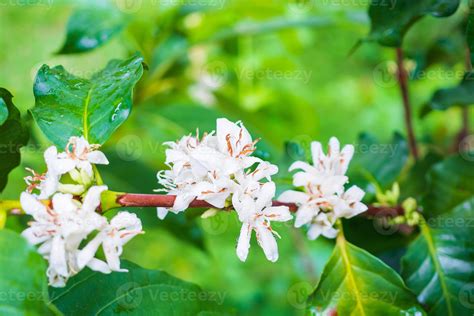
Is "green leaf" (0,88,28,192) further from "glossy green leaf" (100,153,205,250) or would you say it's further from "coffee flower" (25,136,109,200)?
"glossy green leaf" (100,153,205,250)

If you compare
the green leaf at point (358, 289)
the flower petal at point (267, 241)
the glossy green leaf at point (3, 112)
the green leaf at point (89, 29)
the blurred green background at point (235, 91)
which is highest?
the glossy green leaf at point (3, 112)

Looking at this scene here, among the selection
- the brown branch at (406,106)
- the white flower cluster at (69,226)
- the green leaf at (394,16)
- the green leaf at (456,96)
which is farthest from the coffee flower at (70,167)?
the brown branch at (406,106)

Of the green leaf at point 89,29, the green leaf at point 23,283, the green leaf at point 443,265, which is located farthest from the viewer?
the green leaf at point 89,29

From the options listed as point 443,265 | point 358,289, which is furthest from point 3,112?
point 443,265

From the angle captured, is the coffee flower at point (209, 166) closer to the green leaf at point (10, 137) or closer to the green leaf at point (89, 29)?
the green leaf at point (10, 137)

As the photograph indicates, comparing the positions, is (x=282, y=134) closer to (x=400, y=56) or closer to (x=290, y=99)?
(x=290, y=99)

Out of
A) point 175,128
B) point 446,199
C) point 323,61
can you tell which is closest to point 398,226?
point 446,199

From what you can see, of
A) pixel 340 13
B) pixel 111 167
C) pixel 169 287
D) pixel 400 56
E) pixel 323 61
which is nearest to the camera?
pixel 169 287
